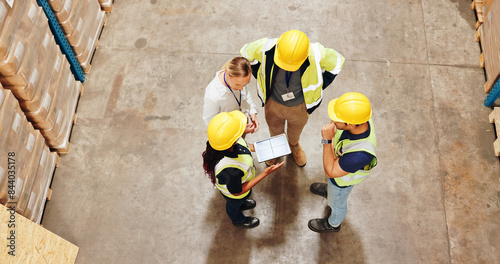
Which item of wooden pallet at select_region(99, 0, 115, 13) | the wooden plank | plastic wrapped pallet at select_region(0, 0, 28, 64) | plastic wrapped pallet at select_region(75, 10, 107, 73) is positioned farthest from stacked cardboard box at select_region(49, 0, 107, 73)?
the wooden plank

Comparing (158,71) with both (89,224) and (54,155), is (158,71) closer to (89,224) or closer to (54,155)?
(54,155)

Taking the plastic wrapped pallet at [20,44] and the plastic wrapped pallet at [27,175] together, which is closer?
the plastic wrapped pallet at [20,44]

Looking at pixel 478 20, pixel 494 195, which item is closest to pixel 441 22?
pixel 478 20

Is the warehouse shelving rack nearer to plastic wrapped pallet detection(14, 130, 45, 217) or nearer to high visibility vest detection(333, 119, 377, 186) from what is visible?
plastic wrapped pallet detection(14, 130, 45, 217)

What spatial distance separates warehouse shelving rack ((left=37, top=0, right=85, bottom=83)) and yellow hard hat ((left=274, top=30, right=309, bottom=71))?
332 cm

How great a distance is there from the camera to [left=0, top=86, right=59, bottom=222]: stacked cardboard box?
4.14 metres

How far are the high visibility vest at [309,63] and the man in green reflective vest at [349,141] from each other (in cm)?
42

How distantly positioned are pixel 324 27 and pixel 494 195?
3.50 m

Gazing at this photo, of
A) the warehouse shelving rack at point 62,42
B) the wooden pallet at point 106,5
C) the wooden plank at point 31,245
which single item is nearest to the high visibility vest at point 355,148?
the wooden plank at point 31,245

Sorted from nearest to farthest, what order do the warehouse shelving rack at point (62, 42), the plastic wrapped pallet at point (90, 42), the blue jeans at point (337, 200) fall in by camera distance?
the blue jeans at point (337, 200), the warehouse shelving rack at point (62, 42), the plastic wrapped pallet at point (90, 42)

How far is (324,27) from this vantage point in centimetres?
639

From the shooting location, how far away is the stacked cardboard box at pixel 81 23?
524 centimetres

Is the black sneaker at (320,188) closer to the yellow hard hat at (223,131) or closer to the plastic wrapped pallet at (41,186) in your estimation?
the yellow hard hat at (223,131)

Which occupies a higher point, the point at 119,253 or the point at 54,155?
the point at 54,155
